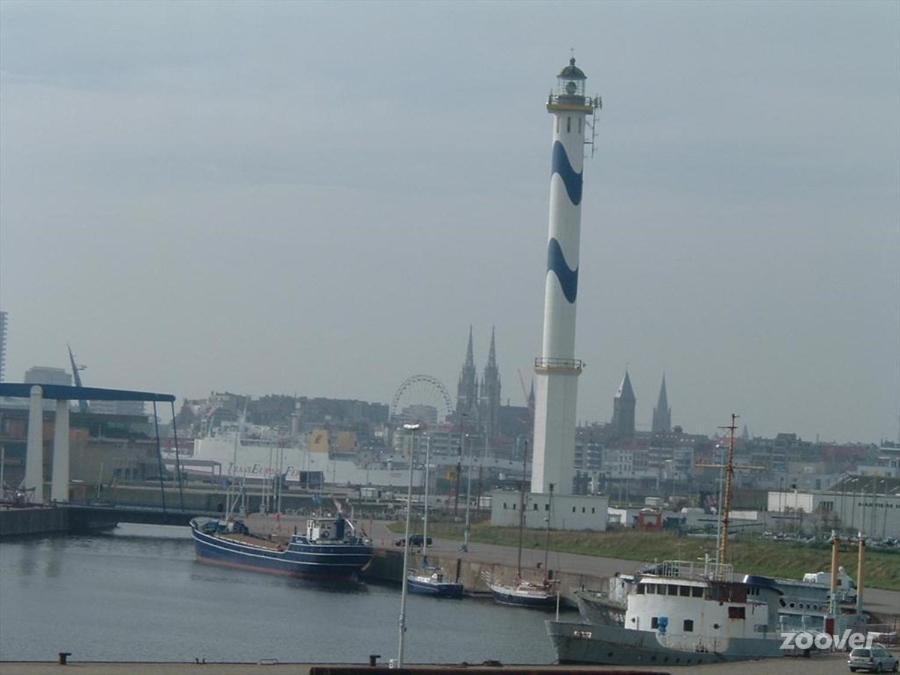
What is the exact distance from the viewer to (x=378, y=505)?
Answer: 71750 millimetres

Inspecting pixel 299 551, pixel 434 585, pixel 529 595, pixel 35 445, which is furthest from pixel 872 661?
pixel 35 445

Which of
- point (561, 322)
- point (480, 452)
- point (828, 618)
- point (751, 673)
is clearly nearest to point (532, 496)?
point (561, 322)

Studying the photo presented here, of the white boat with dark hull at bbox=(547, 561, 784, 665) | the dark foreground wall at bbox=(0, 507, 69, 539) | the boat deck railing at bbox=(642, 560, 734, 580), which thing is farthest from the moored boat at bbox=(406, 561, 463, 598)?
the dark foreground wall at bbox=(0, 507, 69, 539)

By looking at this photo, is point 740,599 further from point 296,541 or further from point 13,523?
point 13,523

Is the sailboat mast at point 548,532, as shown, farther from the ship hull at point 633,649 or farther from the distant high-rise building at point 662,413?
the distant high-rise building at point 662,413

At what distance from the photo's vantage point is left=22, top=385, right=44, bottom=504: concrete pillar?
176 ft

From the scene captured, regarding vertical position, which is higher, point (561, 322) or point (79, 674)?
point (561, 322)

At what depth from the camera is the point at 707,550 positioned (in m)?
40.0

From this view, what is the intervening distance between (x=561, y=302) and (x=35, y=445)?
1992 cm

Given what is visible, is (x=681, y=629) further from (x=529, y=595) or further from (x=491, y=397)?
(x=491, y=397)

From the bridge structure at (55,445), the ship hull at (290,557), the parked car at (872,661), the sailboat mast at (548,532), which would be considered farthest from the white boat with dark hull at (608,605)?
the bridge structure at (55,445)

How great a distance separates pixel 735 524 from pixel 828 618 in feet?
82.3

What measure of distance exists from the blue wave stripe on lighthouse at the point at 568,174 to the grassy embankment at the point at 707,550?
856 centimetres

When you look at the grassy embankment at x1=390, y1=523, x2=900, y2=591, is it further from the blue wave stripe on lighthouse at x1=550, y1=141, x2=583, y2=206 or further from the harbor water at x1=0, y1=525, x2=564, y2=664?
the blue wave stripe on lighthouse at x1=550, y1=141, x2=583, y2=206
